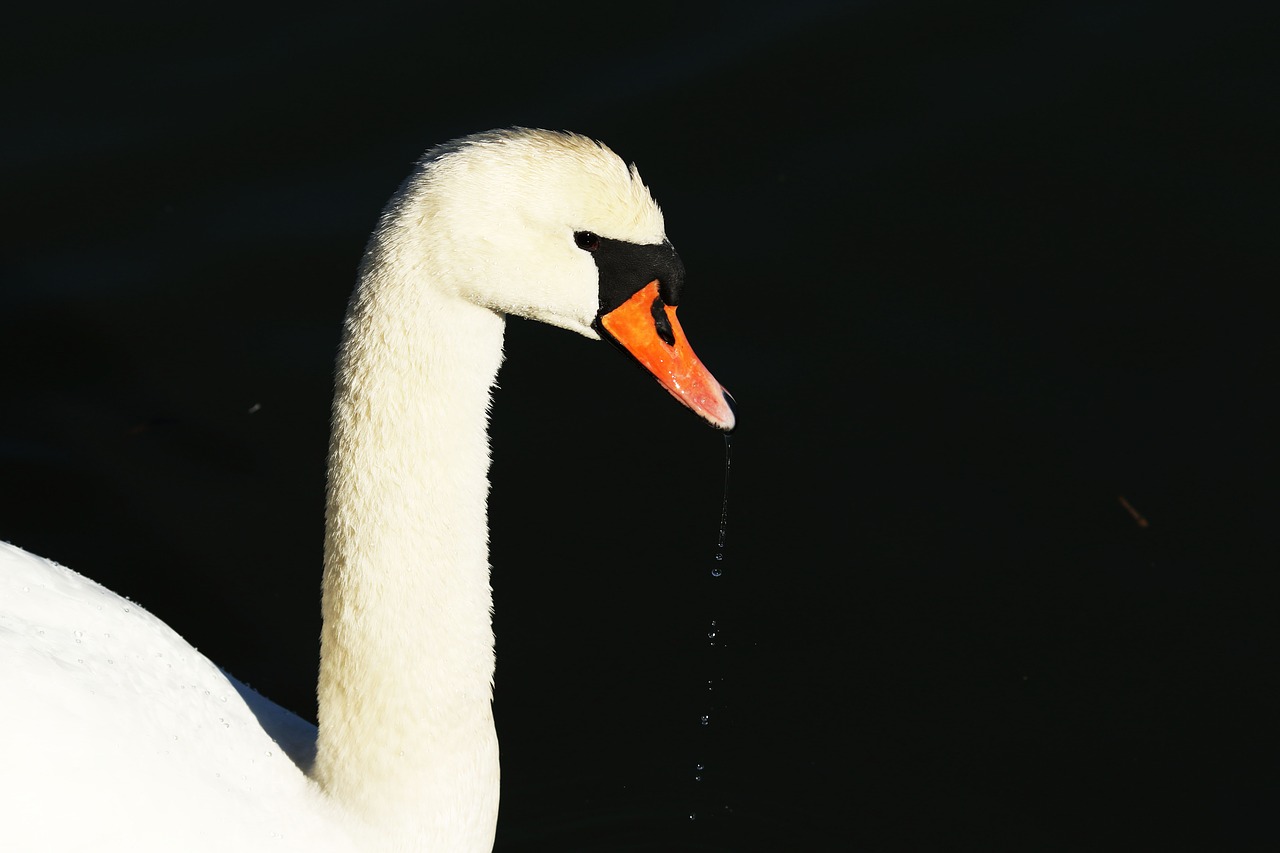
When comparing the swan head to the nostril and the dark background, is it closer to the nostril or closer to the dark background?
the nostril

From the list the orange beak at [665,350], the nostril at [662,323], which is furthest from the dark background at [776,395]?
the nostril at [662,323]

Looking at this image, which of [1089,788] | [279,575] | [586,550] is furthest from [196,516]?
[1089,788]

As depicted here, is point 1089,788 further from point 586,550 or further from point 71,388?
point 71,388

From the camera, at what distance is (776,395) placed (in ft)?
21.2

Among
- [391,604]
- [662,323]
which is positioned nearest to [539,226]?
[662,323]

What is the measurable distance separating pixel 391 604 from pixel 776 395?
2.73 meters

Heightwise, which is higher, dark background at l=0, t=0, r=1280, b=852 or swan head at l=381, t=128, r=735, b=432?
swan head at l=381, t=128, r=735, b=432

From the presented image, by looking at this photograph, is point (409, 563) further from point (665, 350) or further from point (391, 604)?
point (665, 350)

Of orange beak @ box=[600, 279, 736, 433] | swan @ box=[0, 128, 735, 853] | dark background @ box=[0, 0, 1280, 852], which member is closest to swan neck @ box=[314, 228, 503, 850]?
swan @ box=[0, 128, 735, 853]

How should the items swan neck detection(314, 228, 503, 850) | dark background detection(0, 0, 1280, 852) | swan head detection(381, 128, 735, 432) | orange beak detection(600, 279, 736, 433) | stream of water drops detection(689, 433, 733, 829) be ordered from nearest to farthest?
swan head detection(381, 128, 735, 432) < swan neck detection(314, 228, 503, 850) < orange beak detection(600, 279, 736, 433) < stream of water drops detection(689, 433, 733, 829) < dark background detection(0, 0, 1280, 852)

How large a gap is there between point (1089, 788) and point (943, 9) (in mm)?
4118

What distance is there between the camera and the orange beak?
3.99 m

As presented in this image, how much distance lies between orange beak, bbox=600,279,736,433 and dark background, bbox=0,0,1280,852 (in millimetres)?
1681

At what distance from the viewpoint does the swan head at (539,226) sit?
359 centimetres
